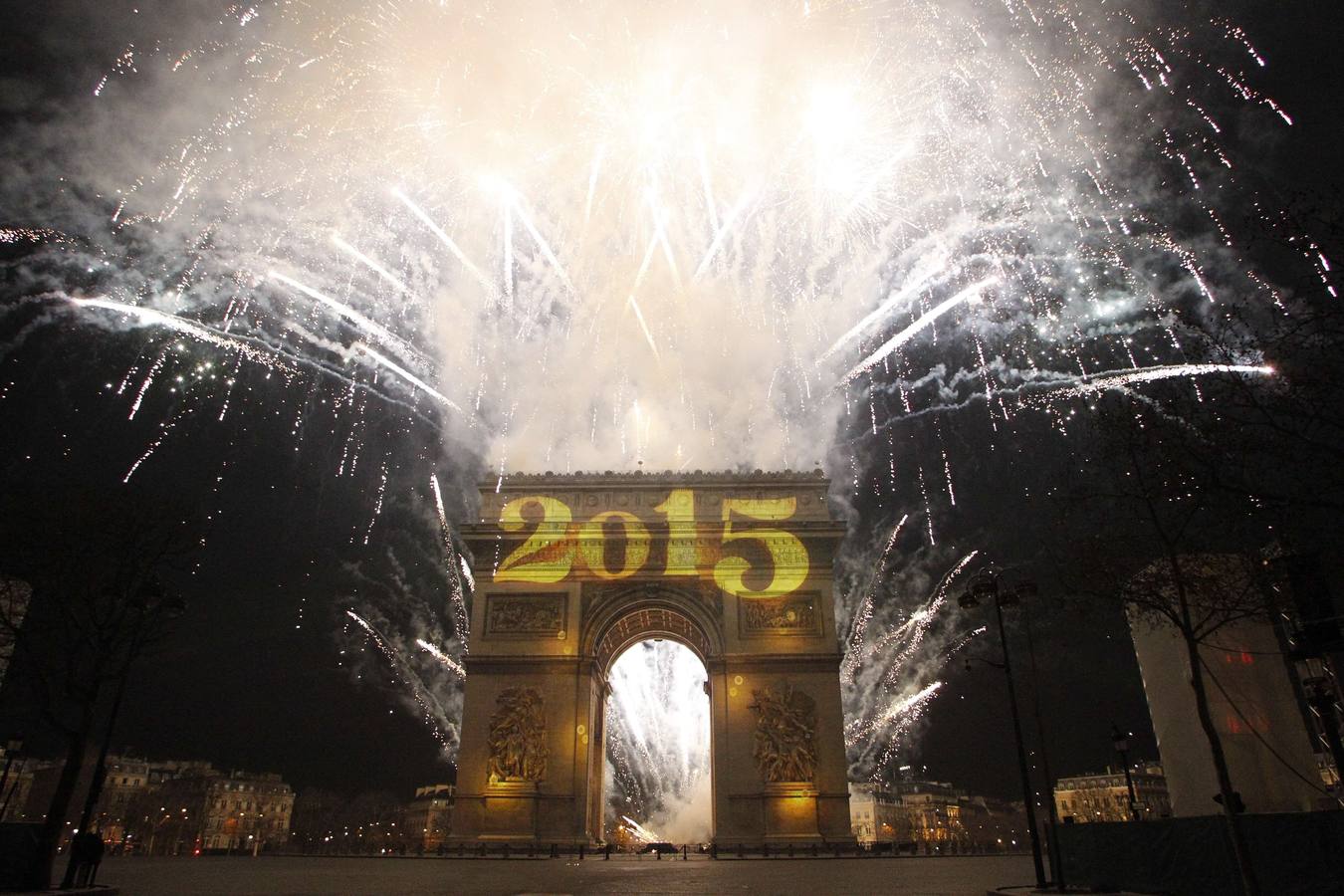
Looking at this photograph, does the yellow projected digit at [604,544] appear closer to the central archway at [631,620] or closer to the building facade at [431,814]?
the central archway at [631,620]

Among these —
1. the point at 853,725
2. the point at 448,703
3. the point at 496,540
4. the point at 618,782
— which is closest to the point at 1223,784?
the point at 496,540

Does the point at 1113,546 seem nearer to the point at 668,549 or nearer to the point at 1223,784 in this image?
the point at 1223,784

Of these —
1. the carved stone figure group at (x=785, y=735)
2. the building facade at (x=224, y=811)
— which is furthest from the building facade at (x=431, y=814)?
the carved stone figure group at (x=785, y=735)

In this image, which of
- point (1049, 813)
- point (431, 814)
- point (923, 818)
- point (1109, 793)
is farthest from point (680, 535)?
point (923, 818)

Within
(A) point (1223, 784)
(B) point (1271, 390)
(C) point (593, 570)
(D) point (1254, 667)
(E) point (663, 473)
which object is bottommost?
(A) point (1223, 784)

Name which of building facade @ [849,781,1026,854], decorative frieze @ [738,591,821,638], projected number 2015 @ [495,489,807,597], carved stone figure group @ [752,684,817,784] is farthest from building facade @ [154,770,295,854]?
carved stone figure group @ [752,684,817,784]

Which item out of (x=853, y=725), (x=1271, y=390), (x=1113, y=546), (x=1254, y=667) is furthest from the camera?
(x=853, y=725)

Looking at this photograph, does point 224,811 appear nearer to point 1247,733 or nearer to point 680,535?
point 680,535
